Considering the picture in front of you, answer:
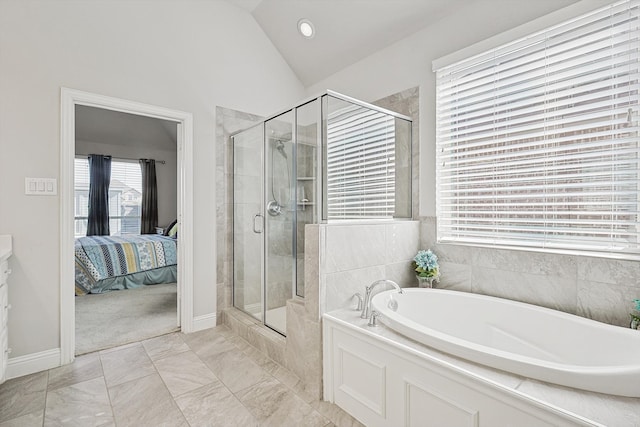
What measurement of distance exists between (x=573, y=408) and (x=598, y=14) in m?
1.92

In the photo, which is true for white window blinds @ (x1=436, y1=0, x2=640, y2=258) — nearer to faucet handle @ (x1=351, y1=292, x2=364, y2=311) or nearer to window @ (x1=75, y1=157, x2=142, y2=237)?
faucet handle @ (x1=351, y1=292, x2=364, y2=311)

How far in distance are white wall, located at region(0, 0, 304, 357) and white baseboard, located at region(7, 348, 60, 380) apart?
0.11 feet

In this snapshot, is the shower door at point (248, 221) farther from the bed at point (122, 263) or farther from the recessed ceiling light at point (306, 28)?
the bed at point (122, 263)

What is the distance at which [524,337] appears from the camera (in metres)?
1.77

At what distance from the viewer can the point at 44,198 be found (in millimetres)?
2172

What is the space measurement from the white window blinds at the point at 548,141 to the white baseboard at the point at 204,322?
2.11 meters

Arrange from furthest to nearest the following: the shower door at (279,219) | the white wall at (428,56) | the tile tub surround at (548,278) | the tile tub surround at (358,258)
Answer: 1. the shower door at (279,219)
2. the white wall at (428,56)
3. the tile tub surround at (358,258)
4. the tile tub surround at (548,278)

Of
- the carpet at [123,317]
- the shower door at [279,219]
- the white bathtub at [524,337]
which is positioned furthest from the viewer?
the carpet at [123,317]

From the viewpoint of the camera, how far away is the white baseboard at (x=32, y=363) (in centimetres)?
207

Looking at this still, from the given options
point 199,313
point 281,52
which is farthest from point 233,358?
point 281,52

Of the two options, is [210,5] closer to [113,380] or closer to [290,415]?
[113,380]

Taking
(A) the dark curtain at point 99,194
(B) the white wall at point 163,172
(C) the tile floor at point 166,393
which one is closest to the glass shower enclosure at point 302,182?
(C) the tile floor at point 166,393

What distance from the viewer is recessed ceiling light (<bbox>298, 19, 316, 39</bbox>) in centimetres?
292

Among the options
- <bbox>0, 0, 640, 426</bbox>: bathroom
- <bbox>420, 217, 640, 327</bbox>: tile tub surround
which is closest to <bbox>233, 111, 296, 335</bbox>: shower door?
<bbox>0, 0, 640, 426</bbox>: bathroom
